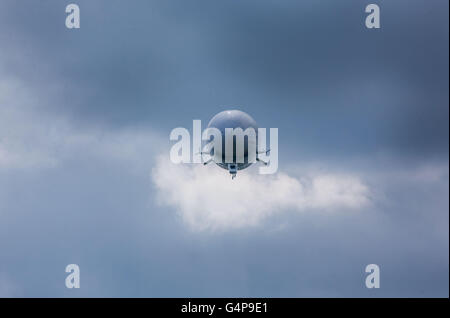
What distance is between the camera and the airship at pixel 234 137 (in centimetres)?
9775

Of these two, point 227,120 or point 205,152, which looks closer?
point 227,120

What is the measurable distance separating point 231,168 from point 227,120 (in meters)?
12.7

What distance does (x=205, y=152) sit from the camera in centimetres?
10531

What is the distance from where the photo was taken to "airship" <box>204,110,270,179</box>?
97750mm

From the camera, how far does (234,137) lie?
97625 millimetres
